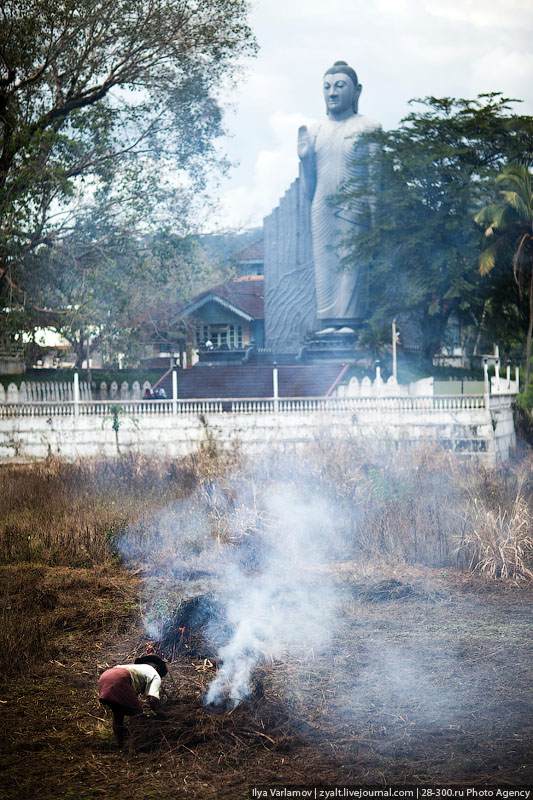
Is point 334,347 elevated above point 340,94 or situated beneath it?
situated beneath

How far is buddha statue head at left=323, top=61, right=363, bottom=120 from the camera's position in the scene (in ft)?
83.8

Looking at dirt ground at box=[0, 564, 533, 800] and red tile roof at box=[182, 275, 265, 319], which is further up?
red tile roof at box=[182, 275, 265, 319]

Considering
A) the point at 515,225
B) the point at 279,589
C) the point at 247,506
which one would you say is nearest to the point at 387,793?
the point at 279,589

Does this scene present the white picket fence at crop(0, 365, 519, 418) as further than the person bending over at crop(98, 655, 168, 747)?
Yes

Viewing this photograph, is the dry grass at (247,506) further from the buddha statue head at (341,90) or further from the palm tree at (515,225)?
the buddha statue head at (341,90)

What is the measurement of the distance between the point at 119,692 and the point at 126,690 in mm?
43

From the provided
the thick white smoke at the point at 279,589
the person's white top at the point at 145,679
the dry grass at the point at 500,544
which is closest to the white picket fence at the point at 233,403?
the thick white smoke at the point at 279,589

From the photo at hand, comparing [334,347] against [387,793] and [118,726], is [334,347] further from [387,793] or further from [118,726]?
[387,793]

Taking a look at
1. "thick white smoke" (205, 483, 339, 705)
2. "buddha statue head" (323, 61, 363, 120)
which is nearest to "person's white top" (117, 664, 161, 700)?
"thick white smoke" (205, 483, 339, 705)

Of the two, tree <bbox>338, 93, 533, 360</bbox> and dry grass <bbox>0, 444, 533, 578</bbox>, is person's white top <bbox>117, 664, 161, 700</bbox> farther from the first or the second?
tree <bbox>338, 93, 533, 360</bbox>

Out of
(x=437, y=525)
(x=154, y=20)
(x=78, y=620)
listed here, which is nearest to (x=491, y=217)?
(x=154, y=20)

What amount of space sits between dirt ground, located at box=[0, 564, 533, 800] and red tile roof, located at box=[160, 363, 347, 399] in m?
11.7

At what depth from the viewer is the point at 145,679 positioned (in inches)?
220

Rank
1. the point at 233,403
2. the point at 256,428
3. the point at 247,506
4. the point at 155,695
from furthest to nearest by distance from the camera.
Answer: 1. the point at 233,403
2. the point at 256,428
3. the point at 247,506
4. the point at 155,695
